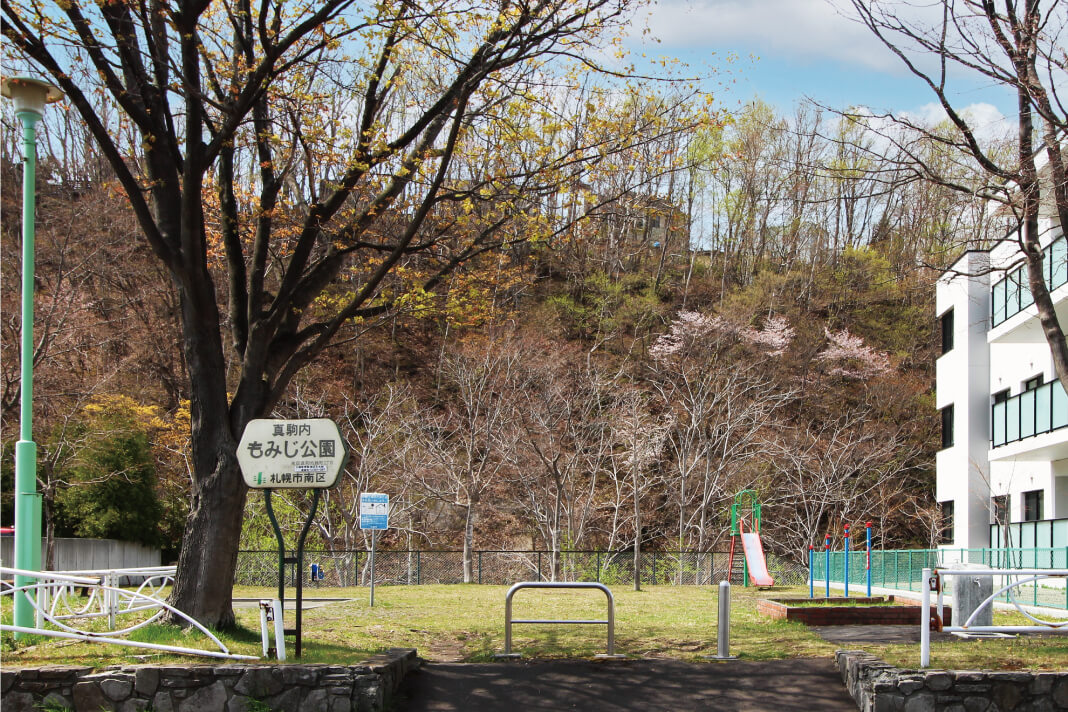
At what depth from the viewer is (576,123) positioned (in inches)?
522

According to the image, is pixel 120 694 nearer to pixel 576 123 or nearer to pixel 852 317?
pixel 576 123

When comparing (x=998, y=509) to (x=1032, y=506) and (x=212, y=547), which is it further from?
(x=212, y=547)

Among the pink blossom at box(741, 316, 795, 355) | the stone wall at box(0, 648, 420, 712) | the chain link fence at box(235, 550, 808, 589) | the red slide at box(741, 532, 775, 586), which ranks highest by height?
the pink blossom at box(741, 316, 795, 355)

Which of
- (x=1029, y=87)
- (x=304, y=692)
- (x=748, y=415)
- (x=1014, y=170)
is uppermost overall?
(x=1029, y=87)

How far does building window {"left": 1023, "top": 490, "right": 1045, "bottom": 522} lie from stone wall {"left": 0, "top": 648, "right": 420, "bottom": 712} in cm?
2001

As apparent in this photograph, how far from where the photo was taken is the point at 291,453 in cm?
962

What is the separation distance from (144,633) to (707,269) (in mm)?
42856

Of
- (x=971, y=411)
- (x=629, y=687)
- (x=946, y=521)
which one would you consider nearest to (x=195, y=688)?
(x=629, y=687)

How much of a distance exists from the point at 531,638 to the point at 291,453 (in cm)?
468

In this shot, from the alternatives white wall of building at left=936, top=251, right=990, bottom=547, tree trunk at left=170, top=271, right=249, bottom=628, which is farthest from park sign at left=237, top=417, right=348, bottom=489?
white wall of building at left=936, top=251, right=990, bottom=547

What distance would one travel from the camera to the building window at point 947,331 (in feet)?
95.2

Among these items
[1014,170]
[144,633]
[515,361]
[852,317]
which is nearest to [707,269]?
[852,317]

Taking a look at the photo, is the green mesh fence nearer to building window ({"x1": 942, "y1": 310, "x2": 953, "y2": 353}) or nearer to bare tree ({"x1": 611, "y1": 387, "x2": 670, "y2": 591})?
building window ({"x1": 942, "y1": 310, "x2": 953, "y2": 353})

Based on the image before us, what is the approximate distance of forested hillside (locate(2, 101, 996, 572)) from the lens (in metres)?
27.9
